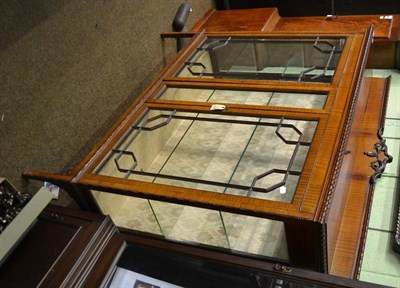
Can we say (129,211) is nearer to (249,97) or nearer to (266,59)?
(249,97)

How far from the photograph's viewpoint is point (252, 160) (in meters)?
1.26

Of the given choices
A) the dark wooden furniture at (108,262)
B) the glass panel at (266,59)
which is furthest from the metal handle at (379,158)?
the dark wooden furniture at (108,262)

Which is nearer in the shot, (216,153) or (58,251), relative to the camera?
(58,251)

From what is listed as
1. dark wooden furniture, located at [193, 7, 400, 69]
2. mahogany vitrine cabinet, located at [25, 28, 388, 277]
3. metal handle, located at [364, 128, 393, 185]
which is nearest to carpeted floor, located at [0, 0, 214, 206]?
mahogany vitrine cabinet, located at [25, 28, 388, 277]

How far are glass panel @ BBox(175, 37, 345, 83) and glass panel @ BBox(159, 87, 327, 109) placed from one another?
12 centimetres

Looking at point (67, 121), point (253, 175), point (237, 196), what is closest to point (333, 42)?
point (253, 175)

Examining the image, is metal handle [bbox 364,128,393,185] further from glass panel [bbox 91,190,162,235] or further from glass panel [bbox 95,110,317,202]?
glass panel [bbox 91,190,162,235]

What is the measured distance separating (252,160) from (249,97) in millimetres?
243

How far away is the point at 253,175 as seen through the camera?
3.78 feet

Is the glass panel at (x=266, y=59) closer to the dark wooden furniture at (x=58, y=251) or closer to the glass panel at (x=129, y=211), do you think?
the glass panel at (x=129, y=211)

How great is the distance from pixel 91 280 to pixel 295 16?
218 cm

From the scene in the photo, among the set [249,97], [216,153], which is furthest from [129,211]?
[249,97]

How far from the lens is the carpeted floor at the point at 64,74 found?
4.01 feet

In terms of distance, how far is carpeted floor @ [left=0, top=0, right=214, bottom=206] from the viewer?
1.22 metres
